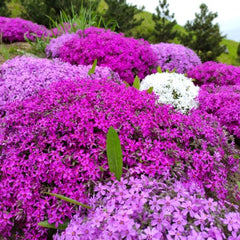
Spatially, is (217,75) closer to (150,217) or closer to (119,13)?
(150,217)

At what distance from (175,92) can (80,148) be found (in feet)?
9.66

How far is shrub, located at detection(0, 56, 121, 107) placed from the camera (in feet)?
13.2

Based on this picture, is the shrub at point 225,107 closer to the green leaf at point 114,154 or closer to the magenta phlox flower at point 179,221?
the green leaf at point 114,154

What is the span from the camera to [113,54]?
6344 millimetres

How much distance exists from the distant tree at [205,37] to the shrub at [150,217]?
11.7 meters

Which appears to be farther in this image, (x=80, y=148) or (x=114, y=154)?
(x=80, y=148)

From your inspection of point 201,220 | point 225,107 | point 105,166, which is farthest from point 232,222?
point 225,107

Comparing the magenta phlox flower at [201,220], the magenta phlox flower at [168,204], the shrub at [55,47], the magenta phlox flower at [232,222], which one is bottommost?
Result: the shrub at [55,47]

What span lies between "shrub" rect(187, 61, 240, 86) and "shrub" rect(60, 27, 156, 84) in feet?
4.49

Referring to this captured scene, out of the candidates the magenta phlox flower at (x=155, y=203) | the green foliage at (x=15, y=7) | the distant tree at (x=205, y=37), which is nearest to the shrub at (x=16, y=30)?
the green foliage at (x=15, y=7)

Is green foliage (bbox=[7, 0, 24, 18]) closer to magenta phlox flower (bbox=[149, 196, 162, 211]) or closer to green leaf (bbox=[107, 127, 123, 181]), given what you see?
green leaf (bbox=[107, 127, 123, 181])

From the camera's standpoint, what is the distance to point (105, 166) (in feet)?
8.93

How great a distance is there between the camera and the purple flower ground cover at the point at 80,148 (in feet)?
8.59

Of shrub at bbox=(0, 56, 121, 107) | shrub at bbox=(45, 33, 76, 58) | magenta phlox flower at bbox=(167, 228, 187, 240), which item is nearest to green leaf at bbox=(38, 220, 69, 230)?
magenta phlox flower at bbox=(167, 228, 187, 240)
